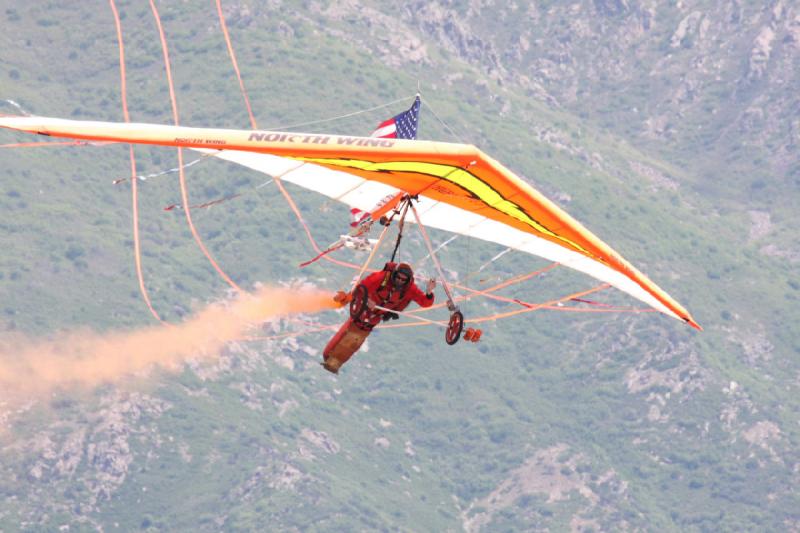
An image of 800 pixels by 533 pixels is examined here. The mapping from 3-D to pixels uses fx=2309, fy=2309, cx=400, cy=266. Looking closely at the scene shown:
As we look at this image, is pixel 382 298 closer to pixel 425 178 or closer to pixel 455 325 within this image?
pixel 455 325

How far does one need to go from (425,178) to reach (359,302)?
489cm

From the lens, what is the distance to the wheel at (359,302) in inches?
3164

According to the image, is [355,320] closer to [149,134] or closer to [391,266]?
[391,266]

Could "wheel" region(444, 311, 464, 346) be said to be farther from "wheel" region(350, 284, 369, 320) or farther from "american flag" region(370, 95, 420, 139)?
"american flag" region(370, 95, 420, 139)

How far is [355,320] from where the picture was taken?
80.9 m

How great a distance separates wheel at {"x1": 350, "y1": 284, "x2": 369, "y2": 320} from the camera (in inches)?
3164

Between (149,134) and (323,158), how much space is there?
591 cm

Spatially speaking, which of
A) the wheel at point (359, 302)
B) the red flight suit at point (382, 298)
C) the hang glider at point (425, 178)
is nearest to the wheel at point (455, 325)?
the red flight suit at point (382, 298)

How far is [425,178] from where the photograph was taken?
80125 millimetres

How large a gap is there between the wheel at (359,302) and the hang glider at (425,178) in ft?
13.3

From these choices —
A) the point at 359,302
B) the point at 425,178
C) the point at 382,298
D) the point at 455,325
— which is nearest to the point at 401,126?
the point at 425,178

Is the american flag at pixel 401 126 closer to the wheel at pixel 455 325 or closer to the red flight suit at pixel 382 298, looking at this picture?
the red flight suit at pixel 382 298

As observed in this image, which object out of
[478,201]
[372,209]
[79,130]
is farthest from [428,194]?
[79,130]

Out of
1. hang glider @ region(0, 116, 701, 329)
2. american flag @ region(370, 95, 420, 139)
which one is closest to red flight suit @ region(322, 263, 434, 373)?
hang glider @ region(0, 116, 701, 329)
